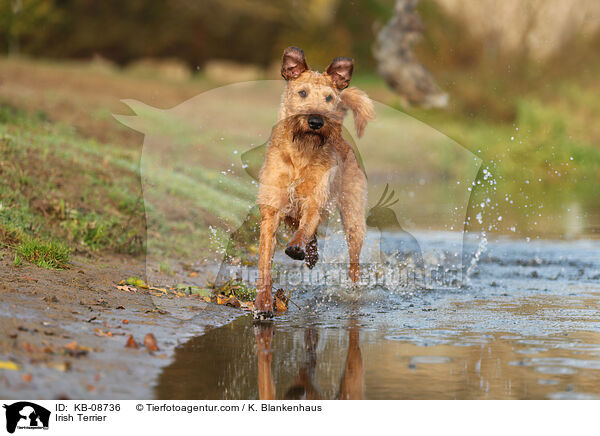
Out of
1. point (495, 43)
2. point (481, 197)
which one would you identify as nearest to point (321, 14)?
point (495, 43)

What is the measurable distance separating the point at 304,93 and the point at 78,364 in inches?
125

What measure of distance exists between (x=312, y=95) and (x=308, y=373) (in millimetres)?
2726

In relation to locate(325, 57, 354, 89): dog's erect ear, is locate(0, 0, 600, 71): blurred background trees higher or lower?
higher

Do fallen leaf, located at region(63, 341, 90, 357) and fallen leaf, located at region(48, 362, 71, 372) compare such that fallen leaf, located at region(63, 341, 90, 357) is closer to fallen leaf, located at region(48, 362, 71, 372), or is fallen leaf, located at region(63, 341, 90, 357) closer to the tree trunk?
fallen leaf, located at region(48, 362, 71, 372)

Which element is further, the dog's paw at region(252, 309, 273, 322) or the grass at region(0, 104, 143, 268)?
the grass at region(0, 104, 143, 268)

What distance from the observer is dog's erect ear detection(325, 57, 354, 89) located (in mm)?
7301

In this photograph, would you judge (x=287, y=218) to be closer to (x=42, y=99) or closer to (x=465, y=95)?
(x=42, y=99)

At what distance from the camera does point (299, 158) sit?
720cm

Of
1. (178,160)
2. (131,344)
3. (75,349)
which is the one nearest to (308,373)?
(131,344)

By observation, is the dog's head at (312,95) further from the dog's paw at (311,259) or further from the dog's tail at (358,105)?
the dog's paw at (311,259)

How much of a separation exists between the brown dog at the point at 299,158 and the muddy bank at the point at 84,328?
0.73 metres

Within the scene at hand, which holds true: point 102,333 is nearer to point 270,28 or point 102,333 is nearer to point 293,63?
point 293,63

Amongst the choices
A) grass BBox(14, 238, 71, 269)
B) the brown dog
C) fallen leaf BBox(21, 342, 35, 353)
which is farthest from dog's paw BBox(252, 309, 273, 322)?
fallen leaf BBox(21, 342, 35, 353)
